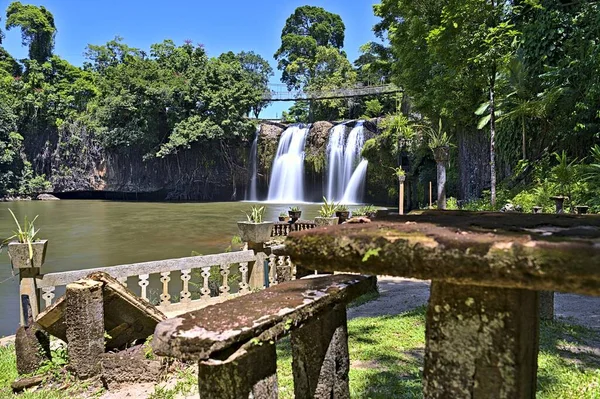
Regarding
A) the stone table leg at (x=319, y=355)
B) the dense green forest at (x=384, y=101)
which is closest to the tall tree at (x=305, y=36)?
the dense green forest at (x=384, y=101)

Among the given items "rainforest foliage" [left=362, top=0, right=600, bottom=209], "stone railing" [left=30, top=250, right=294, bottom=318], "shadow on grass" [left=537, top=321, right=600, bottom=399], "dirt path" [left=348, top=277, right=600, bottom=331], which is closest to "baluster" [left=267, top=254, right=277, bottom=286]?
"stone railing" [left=30, top=250, right=294, bottom=318]

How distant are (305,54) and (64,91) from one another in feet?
86.5

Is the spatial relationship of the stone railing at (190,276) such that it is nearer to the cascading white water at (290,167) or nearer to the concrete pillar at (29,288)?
the concrete pillar at (29,288)

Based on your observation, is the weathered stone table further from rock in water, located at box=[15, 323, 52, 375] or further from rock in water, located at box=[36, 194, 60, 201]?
rock in water, located at box=[36, 194, 60, 201]

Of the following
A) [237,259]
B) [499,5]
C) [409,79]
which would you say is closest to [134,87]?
[409,79]

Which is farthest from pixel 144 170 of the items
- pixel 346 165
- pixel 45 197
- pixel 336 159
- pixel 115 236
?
pixel 115 236

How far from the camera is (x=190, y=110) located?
104 feet

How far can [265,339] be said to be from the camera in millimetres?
1477

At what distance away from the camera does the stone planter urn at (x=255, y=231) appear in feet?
22.1

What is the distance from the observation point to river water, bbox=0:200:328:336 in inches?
462

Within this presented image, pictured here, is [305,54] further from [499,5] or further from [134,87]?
[499,5]

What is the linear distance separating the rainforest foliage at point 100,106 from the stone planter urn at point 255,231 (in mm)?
25002

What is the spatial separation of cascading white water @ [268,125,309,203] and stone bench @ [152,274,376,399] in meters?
27.8

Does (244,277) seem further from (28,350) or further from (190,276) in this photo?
(28,350)
